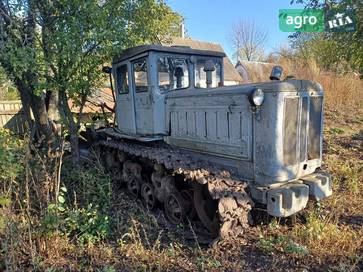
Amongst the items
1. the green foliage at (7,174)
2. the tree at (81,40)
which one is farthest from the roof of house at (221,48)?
the green foliage at (7,174)

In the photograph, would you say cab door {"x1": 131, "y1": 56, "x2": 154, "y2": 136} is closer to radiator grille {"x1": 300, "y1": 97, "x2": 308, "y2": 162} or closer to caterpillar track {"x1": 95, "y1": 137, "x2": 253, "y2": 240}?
caterpillar track {"x1": 95, "y1": 137, "x2": 253, "y2": 240}

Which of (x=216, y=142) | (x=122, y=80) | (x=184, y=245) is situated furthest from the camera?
(x=122, y=80)

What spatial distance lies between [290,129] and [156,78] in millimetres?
2371

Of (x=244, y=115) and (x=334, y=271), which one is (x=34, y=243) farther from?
(x=334, y=271)

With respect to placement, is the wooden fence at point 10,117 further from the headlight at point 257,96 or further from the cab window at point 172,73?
the headlight at point 257,96

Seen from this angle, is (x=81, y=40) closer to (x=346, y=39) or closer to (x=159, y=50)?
(x=159, y=50)

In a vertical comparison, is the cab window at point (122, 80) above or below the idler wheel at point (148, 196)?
above

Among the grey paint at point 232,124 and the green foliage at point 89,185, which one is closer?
the grey paint at point 232,124

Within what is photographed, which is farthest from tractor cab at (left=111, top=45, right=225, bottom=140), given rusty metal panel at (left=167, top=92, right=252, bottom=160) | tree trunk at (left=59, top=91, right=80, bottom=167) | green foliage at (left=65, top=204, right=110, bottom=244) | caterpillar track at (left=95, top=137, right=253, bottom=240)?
green foliage at (left=65, top=204, right=110, bottom=244)

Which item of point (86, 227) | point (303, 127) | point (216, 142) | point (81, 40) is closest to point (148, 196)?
point (86, 227)

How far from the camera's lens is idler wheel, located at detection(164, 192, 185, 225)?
4676 mm

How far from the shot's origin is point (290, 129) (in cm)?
402

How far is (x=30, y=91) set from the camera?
273 inches

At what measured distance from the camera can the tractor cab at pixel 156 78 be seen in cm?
543
